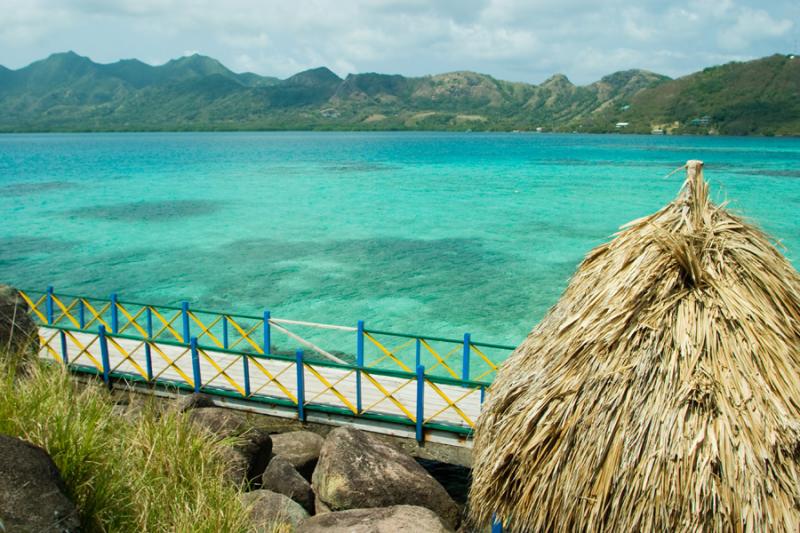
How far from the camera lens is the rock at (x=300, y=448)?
29.7 ft

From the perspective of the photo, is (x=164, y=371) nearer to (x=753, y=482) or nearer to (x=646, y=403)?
(x=646, y=403)

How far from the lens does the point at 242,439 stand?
8.21m

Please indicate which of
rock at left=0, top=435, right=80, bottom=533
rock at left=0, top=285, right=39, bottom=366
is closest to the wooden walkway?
rock at left=0, top=285, right=39, bottom=366

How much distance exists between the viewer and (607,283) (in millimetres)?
5453

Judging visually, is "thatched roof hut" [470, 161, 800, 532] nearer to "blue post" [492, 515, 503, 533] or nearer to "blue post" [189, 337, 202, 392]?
"blue post" [492, 515, 503, 533]

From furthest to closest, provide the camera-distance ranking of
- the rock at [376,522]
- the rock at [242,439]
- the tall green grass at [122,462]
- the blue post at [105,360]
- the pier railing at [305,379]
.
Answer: the blue post at [105,360], the pier railing at [305,379], the rock at [242,439], the rock at [376,522], the tall green grass at [122,462]

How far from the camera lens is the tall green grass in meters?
4.81

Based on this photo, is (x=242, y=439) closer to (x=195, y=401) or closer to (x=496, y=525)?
(x=195, y=401)

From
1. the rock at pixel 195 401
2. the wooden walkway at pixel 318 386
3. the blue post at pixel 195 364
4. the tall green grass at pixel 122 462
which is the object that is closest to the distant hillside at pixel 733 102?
the wooden walkway at pixel 318 386

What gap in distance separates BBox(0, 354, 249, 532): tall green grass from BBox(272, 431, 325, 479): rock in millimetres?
2693

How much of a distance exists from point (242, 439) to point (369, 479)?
1.74 metres

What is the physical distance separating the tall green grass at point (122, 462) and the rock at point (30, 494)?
0.54 metres

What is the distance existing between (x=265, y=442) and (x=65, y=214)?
3661 cm

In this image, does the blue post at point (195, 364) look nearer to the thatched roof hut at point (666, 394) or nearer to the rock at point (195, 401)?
the rock at point (195, 401)
